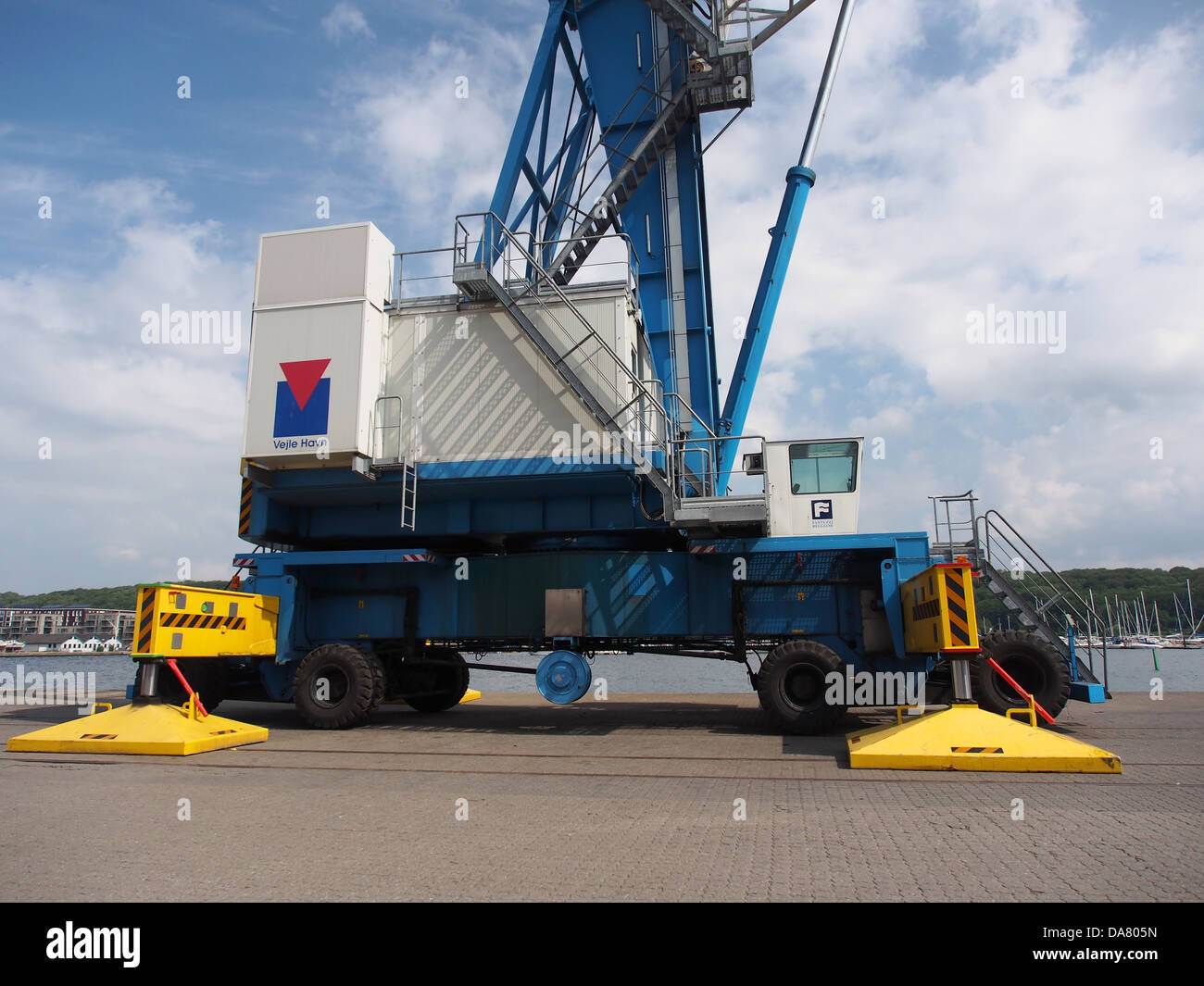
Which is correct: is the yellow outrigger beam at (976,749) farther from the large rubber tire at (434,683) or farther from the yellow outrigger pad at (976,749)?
the large rubber tire at (434,683)

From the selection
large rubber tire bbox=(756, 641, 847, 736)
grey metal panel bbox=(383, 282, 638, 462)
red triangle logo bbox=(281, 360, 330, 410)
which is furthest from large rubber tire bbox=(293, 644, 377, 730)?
large rubber tire bbox=(756, 641, 847, 736)

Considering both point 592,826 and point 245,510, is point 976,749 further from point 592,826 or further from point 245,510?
point 245,510

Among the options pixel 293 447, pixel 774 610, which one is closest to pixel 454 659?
pixel 293 447

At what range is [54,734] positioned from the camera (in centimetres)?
1057

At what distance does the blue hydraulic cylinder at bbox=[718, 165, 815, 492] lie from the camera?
16281 millimetres

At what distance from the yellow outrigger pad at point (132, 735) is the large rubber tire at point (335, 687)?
2086 mm

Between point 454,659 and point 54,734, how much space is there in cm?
609

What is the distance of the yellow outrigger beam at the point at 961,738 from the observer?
825 centimetres

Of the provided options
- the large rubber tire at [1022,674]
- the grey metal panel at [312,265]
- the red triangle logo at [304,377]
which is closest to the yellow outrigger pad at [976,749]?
the large rubber tire at [1022,674]

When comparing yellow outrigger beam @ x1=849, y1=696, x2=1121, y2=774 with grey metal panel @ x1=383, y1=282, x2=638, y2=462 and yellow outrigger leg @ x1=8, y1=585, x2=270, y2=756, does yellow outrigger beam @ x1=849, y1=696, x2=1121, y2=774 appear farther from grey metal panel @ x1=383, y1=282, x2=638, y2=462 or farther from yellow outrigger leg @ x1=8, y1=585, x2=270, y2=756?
yellow outrigger leg @ x1=8, y1=585, x2=270, y2=756

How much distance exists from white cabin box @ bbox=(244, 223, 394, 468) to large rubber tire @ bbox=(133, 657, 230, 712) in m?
3.67

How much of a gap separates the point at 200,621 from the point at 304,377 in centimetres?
422

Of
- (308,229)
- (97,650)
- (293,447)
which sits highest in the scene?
(308,229)
